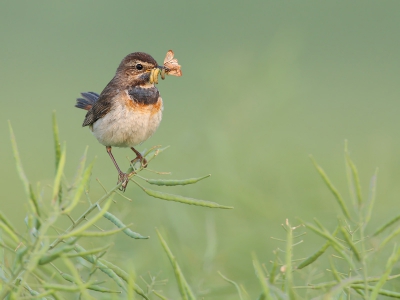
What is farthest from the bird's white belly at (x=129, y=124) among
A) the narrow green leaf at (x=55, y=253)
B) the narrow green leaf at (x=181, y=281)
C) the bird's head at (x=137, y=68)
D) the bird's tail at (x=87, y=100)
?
the narrow green leaf at (x=55, y=253)

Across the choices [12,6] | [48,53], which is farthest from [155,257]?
[12,6]

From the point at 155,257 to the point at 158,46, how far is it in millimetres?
15748

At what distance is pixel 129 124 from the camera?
4426 mm

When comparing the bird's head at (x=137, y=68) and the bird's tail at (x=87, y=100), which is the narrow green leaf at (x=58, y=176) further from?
the bird's tail at (x=87, y=100)

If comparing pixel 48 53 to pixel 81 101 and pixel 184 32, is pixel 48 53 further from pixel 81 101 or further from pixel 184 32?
pixel 81 101

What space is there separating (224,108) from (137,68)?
2.13 ft

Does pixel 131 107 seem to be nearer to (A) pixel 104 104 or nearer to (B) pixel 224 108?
(A) pixel 104 104

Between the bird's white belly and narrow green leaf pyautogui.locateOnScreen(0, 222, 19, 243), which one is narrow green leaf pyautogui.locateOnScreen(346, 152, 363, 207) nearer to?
narrow green leaf pyautogui.locateOnScreen(0, 222, 19, 243)

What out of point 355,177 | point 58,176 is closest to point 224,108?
point 355,177

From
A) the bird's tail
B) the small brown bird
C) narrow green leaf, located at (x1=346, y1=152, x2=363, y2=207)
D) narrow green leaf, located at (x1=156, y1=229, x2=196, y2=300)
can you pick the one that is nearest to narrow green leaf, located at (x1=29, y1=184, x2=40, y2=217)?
narrow green leaf, located at (x1=156, y1=229, x2=196, y2=300)

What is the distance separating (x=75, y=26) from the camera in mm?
22359

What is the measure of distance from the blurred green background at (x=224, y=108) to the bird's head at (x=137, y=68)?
437 mm

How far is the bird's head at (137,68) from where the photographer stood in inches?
178

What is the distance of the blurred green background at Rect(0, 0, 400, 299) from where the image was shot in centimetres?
378
